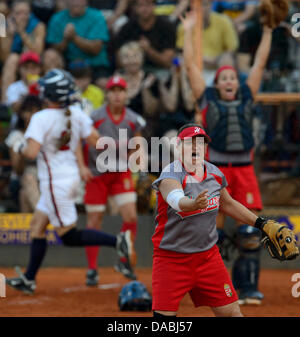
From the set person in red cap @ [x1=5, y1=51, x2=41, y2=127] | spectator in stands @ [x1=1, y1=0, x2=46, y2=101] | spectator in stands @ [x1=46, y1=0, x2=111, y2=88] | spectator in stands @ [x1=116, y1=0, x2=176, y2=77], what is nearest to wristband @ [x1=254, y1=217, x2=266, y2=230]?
person in red cap @ [x1=5, y1=51, x2=41, y2=127]

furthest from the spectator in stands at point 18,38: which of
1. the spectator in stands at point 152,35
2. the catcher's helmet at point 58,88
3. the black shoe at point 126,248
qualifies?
the black shoe at point 126,248

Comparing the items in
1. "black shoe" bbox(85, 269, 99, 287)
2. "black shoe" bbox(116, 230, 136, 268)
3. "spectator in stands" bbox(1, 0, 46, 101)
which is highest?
"spectator in stands" bbox(1, 0, 46, 101)

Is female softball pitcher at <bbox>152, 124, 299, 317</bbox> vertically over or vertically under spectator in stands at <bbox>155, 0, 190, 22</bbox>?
under

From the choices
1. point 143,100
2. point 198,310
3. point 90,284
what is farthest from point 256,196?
point 143,100

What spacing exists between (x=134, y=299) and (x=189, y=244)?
2125 mm

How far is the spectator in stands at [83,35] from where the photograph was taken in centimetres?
1072

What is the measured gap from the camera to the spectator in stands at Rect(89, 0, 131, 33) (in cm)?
1098

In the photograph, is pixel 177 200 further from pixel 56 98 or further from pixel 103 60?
pixel 103 60

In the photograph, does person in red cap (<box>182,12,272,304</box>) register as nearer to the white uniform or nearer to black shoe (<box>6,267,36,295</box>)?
the white uniform

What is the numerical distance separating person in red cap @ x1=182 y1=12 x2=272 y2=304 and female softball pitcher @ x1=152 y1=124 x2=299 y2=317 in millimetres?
2231

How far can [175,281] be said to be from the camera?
4.62 meters

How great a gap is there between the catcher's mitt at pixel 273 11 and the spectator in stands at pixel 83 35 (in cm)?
381

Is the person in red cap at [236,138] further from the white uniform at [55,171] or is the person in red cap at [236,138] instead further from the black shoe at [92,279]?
the black shoe at [92,279]
